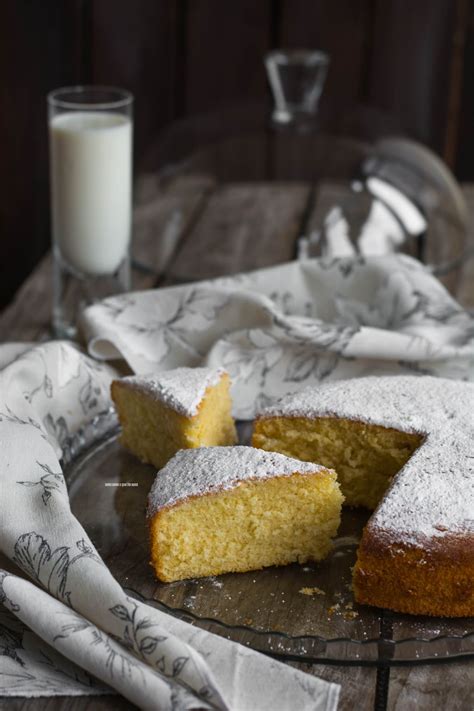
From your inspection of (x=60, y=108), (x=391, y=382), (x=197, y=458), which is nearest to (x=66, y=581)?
(x=197, y=458)

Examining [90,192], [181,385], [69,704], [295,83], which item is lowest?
[69,704]

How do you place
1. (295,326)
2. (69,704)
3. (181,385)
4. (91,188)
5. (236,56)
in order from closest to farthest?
(69,704) → (181,385) → (295,326) → (91,188) → (236,56)

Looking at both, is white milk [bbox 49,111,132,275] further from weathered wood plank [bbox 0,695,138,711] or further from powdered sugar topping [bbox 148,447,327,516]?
weathered wood plank [bbox 0,695,138,711]

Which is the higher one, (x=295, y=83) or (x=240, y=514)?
(x=295, y=83)

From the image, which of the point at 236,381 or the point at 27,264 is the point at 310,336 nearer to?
the point at 236,381

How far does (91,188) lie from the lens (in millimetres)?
2260

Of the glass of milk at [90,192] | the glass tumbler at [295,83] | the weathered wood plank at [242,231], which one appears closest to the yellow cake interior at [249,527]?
the glass of milk at [90,192]

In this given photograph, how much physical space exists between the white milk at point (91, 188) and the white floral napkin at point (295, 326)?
25 cm

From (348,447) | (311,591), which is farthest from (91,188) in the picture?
(311,591)

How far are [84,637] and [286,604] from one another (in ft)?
0.90

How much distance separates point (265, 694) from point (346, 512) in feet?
1.56

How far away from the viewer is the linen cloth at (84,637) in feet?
3.89

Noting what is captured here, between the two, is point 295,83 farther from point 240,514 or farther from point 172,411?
point 240,514

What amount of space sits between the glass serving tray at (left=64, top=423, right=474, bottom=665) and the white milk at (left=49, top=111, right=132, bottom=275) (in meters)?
0.80
